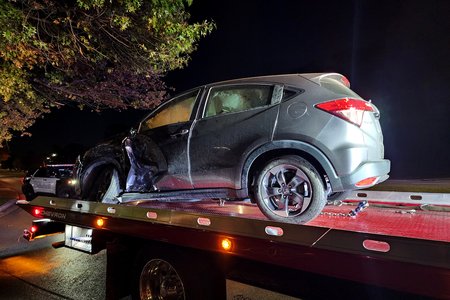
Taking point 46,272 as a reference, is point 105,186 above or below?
above

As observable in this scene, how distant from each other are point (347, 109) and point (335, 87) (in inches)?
14.9

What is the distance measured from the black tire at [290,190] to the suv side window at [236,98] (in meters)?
0.66

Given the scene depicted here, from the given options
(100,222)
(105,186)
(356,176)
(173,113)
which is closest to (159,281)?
(100,222)

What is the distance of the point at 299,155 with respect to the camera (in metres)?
3.26

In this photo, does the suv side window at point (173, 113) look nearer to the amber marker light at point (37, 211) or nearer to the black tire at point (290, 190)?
the black tire at point (290, 190)

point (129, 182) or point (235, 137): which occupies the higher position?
point (235, 137)

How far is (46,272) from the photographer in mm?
5762

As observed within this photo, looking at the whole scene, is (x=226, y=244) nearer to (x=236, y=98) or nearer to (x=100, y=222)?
(x=236, y=98)

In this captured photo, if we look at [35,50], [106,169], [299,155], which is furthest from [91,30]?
[299,155]

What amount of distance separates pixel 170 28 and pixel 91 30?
175 centimetres

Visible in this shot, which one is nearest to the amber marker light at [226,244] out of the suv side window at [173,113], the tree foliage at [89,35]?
the suv side window at [173,113]

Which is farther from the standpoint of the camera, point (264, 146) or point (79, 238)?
point (79, 238)

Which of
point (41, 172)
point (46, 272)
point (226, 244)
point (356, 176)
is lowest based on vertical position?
point (46, 272)

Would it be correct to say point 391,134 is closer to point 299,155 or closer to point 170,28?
point 170,28
